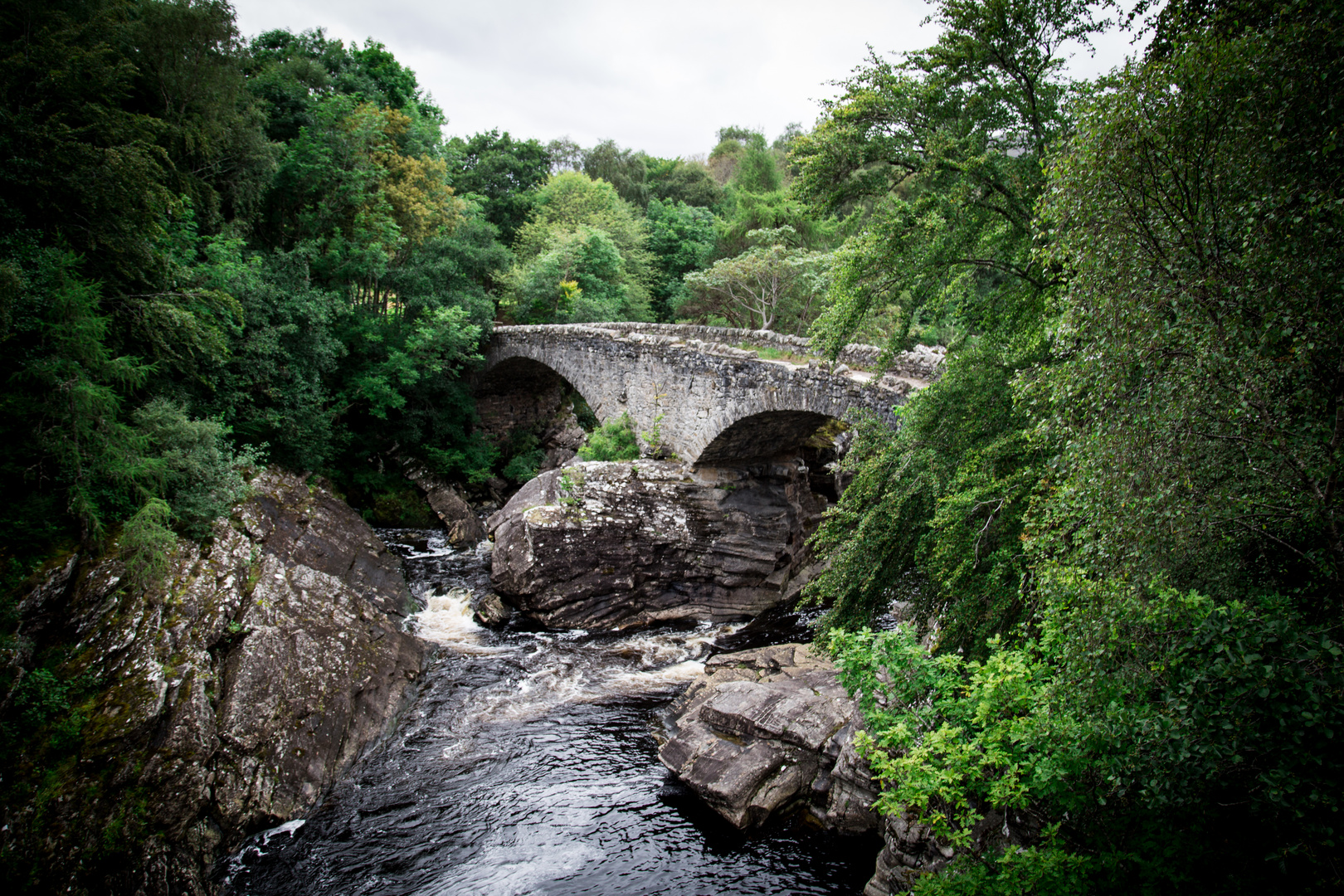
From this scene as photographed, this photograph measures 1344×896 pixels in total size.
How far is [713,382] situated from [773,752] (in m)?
8.52

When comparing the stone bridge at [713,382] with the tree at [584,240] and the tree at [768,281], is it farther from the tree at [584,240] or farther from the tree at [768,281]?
the tree at [768,281]

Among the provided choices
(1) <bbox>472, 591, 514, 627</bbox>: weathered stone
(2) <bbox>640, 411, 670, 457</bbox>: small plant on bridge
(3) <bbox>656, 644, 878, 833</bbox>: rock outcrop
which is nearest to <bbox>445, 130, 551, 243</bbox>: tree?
(2) <bbox>640, 411, 670, 457</bbox>: small plant on bridge

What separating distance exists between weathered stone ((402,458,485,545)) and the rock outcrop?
999cm

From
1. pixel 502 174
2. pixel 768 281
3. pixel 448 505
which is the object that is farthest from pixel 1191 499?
pixel 502 174

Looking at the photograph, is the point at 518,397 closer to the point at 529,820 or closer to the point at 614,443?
the point at 614,443

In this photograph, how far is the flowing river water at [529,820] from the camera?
674 cm

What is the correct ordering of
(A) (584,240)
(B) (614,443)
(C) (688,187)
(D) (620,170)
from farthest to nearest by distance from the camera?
(C) (688,187), (D) (620,170), (A) (584,240), (B) (614,443)

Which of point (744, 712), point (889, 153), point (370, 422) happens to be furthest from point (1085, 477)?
point (370, 422)

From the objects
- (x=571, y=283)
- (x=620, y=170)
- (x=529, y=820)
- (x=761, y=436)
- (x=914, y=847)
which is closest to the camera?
(x=914, y=847)

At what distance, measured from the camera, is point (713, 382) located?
14.4 metres

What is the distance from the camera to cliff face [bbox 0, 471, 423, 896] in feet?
20.6

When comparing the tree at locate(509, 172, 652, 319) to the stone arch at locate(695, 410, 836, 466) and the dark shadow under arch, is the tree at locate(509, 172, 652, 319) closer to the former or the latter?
the dark shadow under arch

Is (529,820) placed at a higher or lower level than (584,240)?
lower

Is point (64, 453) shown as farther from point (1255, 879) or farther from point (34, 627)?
point (1255, 879)
